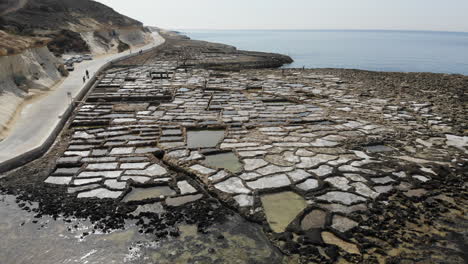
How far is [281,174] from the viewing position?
844 cm

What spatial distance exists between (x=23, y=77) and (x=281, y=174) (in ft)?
54.8

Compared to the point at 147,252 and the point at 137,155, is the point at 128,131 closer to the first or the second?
the point at 137,155

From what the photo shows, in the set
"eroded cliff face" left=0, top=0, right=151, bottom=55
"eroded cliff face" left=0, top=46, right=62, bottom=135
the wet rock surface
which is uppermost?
"eroded cliff face" left=0, top=0, right=151, bottom=55

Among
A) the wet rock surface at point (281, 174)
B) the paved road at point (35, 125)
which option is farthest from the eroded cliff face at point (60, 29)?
the wet rock surface at point (281, 174)

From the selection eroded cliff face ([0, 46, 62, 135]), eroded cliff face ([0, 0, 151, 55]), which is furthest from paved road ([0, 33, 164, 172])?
eroded cliff face ([0, 0, 151, 55])

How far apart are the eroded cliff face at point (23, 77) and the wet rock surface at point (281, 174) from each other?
9.03 feet

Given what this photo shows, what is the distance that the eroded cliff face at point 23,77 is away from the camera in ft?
43.8

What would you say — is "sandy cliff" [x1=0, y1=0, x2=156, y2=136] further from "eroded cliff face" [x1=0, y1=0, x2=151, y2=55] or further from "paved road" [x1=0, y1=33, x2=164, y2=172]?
"paved road" [x1=0, y1=33, x2=164, y2=172]

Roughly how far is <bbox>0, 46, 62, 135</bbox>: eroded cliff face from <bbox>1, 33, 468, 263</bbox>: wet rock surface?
108 inches

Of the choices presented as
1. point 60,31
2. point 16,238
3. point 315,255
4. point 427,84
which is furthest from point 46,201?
point 60,31

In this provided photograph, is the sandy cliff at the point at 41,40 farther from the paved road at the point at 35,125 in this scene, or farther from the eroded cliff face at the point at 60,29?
the paved road at the point at 35,125

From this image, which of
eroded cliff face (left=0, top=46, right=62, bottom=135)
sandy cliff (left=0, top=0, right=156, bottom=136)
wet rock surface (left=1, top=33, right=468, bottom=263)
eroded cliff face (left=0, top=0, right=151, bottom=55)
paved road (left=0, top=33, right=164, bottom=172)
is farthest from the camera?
eroded cliff face (left=0, top=0, right=151, bottom=55)

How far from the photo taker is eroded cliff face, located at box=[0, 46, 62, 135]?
13340 millimetres

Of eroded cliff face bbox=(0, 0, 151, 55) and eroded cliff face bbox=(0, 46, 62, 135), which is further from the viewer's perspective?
eroded cliff face bbox=(0, 0, 151, 55)
